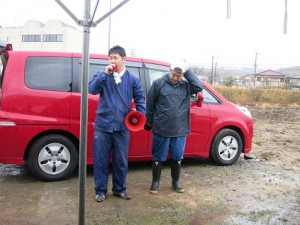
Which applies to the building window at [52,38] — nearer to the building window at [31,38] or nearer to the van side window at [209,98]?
the building window at [31,38]

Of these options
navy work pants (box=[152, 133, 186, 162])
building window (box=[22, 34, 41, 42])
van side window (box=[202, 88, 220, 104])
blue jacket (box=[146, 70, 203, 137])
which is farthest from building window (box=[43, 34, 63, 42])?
navy work pants (box=[152, 133, 186, 162])

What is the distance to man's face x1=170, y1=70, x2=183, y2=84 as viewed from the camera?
4.79m

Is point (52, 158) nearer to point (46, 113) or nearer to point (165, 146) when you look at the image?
point (46, 113)

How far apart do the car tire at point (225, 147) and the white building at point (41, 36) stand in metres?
56.9

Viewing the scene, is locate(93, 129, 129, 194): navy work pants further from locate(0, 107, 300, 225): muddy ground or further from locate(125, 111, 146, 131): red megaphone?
locate(0, 107, 300, 225): muddy ground

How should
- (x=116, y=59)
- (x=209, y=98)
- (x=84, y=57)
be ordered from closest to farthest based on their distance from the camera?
(x=84, y=57)
(x=116, y=59)
(x=209, y=98)

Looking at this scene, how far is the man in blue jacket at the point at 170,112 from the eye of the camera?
483cm

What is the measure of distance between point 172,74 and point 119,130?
1018mm

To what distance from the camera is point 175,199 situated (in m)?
4.82

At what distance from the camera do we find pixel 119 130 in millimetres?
4438

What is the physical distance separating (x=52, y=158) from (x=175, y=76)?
2062mm

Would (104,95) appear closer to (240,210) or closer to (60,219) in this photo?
(60,219)

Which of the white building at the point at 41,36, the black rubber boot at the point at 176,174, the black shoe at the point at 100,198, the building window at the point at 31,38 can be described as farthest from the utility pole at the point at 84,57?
the building window at the point at 31,38

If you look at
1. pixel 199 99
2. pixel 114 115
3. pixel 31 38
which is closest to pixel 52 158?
pixel 114 115
